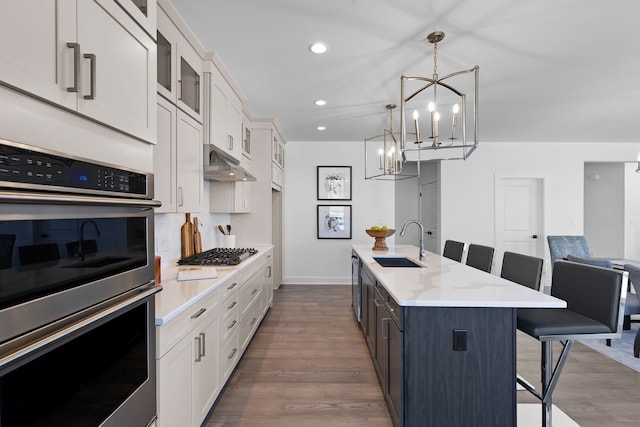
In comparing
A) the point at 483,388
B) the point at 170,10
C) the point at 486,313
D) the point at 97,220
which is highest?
the point at 170,10

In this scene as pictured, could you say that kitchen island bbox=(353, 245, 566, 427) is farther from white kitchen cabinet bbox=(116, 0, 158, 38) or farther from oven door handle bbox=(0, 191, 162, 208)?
white kitchen cabinet bbox=(116, 0, 158, 38)

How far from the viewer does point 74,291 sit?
809mm

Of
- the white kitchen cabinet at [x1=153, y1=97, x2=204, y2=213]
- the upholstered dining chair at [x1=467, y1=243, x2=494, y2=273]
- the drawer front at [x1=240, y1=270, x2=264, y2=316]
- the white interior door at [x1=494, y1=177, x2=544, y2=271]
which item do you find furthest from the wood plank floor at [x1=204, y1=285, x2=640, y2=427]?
the white interior door at [x1=494, y1=177, x2=544, y2=271]

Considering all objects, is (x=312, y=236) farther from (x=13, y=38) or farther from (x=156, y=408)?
(x=13, y=38)

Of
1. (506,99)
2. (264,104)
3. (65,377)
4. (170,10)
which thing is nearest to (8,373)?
(65,377)

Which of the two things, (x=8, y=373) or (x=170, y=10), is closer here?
(x=8, y=373)

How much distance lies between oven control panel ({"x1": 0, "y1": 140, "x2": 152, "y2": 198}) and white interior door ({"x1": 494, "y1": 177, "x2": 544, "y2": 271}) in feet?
20.6

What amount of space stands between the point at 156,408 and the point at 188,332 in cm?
36

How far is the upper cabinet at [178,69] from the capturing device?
1833mm

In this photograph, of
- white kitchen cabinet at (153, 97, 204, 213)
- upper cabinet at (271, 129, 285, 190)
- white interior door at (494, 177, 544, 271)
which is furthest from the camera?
white interior door at (494, 177, 544, 271)

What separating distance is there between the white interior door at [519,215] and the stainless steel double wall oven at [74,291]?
620cm

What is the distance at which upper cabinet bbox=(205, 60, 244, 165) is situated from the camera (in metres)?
2.49

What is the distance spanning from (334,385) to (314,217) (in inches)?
142

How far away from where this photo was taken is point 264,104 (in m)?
3.86
